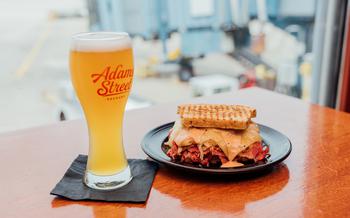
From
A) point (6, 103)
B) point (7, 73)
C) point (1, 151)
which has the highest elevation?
point (1, 151)

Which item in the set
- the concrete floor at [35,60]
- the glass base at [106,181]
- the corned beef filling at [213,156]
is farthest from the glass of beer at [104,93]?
the concrete floor at [35,60]

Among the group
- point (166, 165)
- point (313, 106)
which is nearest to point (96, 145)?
point (166, 165)

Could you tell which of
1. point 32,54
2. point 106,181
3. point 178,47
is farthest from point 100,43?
point 178,47

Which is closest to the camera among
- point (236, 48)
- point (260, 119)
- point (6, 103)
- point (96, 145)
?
point (96, 145)

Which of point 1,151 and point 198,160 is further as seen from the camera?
point 1,151

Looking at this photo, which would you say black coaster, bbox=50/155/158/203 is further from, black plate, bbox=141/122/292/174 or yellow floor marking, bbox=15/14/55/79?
yellow floor marking, bbox=15/14/55/79

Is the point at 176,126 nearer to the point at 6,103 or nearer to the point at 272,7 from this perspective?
the point at 6,103

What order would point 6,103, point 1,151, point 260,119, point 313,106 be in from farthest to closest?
point 6,103, point 313,106, point 260,119, point 1,151
